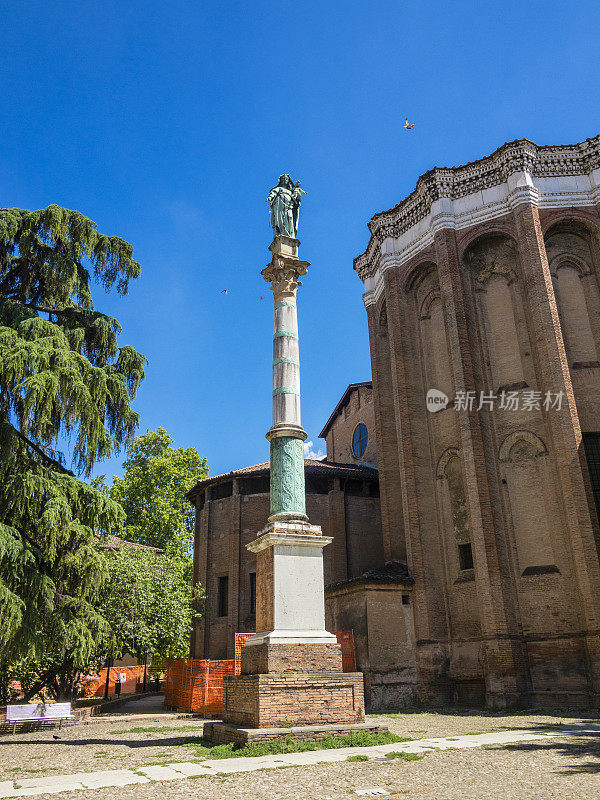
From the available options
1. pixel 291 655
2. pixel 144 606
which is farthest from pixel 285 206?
pixel 144 606

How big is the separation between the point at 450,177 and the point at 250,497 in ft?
48.8

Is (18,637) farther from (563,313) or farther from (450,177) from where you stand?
(450,177)

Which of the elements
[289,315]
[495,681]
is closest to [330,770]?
[289,315]

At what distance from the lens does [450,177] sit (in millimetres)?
22469

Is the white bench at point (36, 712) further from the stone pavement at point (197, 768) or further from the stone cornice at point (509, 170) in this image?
Result: the stone cornice at point (509, 170)

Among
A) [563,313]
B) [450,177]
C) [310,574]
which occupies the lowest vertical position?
[310,574]

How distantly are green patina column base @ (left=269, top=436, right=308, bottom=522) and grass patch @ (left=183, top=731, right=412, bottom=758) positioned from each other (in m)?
3.50

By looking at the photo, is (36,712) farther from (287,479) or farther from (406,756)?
(406,756)

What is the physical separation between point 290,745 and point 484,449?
1269 cm

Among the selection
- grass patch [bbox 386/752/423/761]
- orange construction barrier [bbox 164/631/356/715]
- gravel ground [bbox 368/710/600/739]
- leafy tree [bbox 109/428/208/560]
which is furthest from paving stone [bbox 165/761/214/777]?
leafy tree [bbox 109/428/208/560]

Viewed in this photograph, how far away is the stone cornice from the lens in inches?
840

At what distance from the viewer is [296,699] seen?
937 centimetres

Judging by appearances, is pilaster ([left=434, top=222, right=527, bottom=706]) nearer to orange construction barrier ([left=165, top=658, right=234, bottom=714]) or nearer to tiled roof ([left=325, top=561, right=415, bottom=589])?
tiled roof ([left=325, top=561, right=415, bottom=589])

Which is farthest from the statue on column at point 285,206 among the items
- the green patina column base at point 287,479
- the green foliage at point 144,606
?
the green foliage at point 144,606
